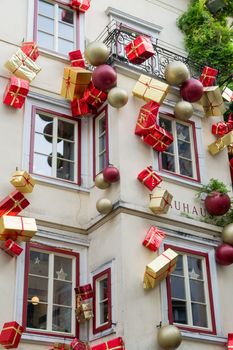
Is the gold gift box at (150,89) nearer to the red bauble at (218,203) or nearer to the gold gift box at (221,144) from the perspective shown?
the gold gift box at (221,144)

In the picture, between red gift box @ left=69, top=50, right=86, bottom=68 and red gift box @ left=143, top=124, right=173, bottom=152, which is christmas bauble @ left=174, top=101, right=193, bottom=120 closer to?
red gift box @ left=143, top=124, right=173, bottom=152

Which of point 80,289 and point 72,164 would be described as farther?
point 72,164

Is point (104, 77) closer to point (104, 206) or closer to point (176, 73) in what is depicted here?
point (176, 73)

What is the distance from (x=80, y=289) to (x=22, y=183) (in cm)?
226

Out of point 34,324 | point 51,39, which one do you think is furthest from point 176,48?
point 34,324

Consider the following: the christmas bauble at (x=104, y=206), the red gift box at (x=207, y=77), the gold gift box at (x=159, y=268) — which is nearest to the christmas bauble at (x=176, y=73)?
the red gift box at (x=207, y=77)

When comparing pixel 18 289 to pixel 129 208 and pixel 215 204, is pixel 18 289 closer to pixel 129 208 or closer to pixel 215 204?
pixel 129 208

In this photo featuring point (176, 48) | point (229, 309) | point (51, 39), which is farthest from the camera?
point (176, 48)

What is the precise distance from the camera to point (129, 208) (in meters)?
11.6

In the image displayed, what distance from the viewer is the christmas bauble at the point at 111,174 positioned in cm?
1185

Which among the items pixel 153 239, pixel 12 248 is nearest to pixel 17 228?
pixel 12 248

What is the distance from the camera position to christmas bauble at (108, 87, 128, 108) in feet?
40.4

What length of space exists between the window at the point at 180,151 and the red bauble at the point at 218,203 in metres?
0.76

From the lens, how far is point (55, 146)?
13.1 meters
